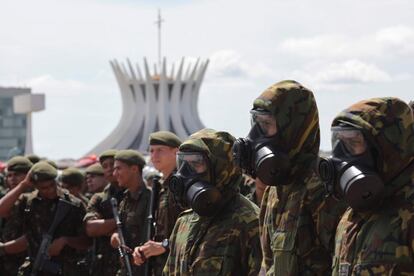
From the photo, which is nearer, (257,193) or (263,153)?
(263,153)

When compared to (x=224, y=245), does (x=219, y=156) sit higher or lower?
higher

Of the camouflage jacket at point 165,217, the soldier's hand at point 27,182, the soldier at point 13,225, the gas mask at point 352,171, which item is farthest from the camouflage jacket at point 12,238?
the gas mask at point 352,171

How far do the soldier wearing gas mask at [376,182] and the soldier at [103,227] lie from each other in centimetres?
472

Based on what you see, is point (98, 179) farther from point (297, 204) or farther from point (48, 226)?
point (297, 204)

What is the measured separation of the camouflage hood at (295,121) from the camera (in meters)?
4.80

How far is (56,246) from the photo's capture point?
29.5ft

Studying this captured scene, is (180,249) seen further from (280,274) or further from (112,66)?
(112,66)

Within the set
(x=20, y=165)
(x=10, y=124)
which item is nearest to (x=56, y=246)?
(x=20, y=165)

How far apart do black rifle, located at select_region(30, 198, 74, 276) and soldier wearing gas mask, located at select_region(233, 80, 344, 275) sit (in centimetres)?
431

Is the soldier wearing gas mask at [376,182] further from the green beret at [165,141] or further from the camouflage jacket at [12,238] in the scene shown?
the camouflage jacket at [12,238]

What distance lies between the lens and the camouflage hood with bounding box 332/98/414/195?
4055mm

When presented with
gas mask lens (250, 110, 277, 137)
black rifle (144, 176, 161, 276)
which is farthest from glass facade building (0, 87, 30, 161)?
gas mask lens (250, 110, 277, 137)

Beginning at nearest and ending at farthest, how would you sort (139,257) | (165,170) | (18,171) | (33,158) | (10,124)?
(139,257) → (165,170) → (18,171) → (33,158) → (10,124)

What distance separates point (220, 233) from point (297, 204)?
687 mm
